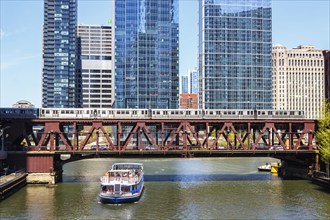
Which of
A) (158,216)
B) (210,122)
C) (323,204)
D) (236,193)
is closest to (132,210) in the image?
(158,216)

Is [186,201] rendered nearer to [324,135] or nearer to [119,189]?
[119,189]

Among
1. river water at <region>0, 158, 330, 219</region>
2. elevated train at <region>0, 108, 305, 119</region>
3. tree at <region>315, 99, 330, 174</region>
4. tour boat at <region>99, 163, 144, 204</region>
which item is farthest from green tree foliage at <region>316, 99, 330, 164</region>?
tour boat at <region>99, 163, 144, 204</region>

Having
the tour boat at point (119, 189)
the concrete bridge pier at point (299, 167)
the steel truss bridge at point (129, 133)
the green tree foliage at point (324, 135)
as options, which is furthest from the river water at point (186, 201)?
the green tree foliage at point (324, 135)

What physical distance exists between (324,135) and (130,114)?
40809mm

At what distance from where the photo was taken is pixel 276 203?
65625mm

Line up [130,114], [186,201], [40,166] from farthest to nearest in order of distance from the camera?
[130,114]
[40,166]
[186,201]

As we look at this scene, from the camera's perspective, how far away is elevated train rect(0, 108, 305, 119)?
93312 mm

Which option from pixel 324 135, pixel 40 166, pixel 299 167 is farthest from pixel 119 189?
pixel 299 167

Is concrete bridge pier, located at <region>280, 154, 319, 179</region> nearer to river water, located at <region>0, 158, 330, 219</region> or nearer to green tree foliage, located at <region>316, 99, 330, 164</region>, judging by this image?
green tree foliage, located at <region>316, 99, 330, 164</region>

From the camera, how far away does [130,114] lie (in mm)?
97125

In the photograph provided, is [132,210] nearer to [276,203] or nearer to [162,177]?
[276,203]

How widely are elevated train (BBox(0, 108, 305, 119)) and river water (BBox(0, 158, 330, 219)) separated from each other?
14978mm

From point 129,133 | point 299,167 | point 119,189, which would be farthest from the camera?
point 299,167

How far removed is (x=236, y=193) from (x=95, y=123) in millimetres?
32525
